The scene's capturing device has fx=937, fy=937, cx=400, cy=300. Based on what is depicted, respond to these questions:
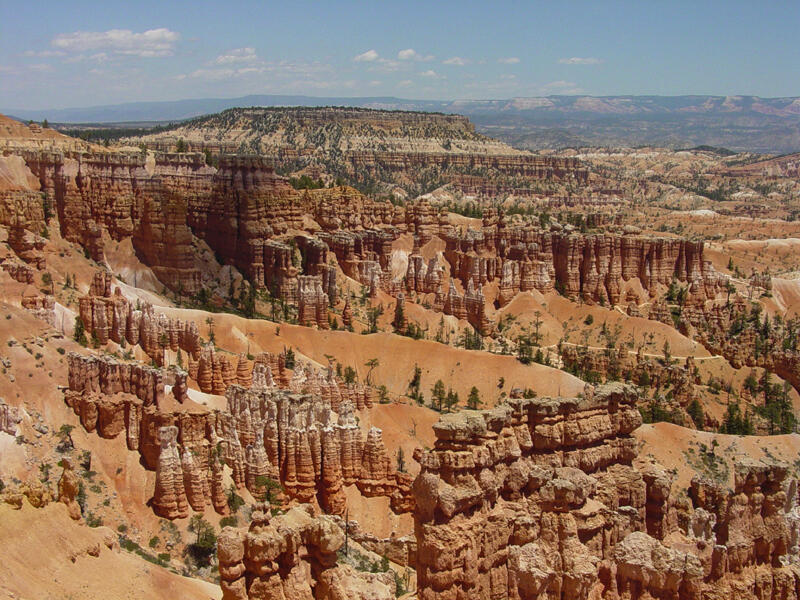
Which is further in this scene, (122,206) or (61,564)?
(122,206)

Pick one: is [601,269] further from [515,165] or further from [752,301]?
[515,165]

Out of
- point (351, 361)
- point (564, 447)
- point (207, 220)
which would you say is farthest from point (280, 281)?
point (564, 447)

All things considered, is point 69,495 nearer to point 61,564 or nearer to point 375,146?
point 61,564

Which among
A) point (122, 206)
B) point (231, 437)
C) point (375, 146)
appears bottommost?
point (231, 437)

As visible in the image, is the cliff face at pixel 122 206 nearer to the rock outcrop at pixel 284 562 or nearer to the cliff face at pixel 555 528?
the cliff face at pixel 555 528

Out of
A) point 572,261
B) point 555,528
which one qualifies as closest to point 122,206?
point 572,261

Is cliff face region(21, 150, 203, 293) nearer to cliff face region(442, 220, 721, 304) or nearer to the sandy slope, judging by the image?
cliff face region(442, 220, 721, 304)

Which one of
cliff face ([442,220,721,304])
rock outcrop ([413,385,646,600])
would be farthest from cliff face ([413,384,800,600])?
cliff face ([442,220,721,304])

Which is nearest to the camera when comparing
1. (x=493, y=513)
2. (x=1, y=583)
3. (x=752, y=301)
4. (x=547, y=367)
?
(x=1, y=583)
